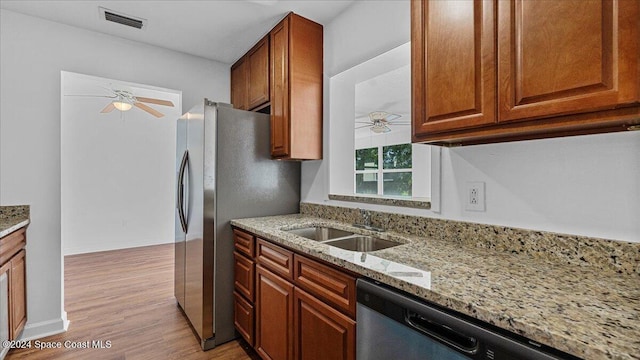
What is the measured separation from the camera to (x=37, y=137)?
2.29m

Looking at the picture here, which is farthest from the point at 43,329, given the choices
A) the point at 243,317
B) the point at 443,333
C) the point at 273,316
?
the point at 443,333

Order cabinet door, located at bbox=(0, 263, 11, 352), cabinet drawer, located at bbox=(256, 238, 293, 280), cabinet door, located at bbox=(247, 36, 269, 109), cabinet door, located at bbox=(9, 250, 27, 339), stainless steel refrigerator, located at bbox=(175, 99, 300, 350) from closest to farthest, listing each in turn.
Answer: cabinet drawer, located at bbox=(256, 238, 293, 280)
cabinet door, located at bbox=(0, 263, 11, 352)
cabinet door, located at bbox=(9, 250, 27, 339)
stainless steel refrigerator, located at bbox=(175, 99, 300, 350)
cabinet door, located at bbox=(247, 36, 269, 109)

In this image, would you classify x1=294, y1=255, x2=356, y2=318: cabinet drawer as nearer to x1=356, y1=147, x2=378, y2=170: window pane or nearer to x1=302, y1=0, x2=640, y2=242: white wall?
x1=302, y1=0, x2=640, y2=242: white wall

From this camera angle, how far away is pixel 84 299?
2947mm

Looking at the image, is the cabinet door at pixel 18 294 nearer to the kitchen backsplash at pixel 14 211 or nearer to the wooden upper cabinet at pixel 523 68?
the kitchen backsplash at pixel 14 211

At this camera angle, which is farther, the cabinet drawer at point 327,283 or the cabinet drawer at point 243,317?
the cabinet drawer at point 243,317

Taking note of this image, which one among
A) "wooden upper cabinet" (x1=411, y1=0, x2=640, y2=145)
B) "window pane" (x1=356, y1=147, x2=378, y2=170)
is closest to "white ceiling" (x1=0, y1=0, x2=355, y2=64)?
"wooden upper cabinet" (x1=411, y1=0, x2=640, y2=145)

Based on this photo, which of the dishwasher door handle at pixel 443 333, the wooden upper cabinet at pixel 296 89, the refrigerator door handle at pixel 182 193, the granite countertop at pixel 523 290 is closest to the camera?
the granite countertop at pixel 523 290

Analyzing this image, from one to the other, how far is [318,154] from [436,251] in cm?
138

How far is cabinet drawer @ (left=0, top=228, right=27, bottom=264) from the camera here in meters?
1.75

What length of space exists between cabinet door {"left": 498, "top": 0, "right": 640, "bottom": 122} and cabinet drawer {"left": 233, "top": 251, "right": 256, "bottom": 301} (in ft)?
5.57

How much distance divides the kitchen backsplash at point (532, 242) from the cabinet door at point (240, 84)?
1.99 meters

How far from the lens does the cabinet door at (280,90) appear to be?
7.57ft

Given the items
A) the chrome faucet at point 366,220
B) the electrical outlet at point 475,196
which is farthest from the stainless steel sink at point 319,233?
the electrical outlet at point 475,196
